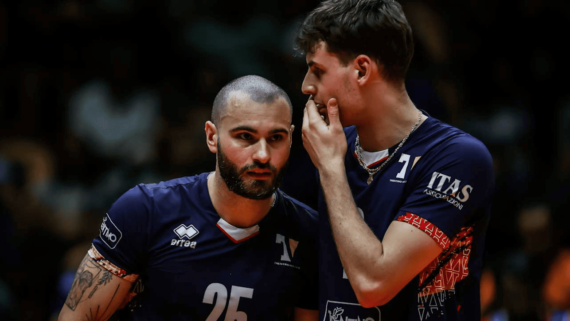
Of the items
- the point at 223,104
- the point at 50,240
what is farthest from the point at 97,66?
the point at 223,104

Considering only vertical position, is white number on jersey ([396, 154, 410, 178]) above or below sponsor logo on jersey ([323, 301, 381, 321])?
above

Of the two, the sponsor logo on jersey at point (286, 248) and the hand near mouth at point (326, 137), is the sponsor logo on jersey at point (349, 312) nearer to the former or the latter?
the sponsor logo on jersey at point (286, 248)

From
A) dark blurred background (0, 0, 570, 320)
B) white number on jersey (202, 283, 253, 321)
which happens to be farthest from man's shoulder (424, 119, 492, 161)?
dark blurred background (0, 0, 570, 320)

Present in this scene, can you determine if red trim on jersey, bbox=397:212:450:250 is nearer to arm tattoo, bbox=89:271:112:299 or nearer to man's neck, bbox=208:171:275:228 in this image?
man's neck, bbox=208:171:275:228

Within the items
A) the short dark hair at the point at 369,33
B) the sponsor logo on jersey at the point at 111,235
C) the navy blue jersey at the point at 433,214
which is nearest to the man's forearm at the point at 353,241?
the navy blue jersey at the point at 433,214

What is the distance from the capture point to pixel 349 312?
3359 millimetres

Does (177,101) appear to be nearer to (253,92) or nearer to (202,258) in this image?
(253,92)

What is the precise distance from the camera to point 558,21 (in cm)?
869

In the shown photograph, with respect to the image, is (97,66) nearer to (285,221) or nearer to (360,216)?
(285,221)

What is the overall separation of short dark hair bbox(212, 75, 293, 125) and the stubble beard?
0.30 metres

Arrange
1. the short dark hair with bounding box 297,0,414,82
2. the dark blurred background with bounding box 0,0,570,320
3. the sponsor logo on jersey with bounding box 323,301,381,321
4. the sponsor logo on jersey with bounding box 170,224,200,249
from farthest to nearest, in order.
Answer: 1. the dark blurred background with bounding box 0,0,570,320
2. the sponsor logo on jersey with bounding box 170,224,200,249
3. the short dark hair with bounding box 297,0,414,82
4. the sponsor logo on jersey with bounding box 323,301,381,321

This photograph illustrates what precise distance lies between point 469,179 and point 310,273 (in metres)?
1.06

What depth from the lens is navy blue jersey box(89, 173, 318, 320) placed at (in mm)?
3564

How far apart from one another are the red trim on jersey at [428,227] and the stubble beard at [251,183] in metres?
0.74
